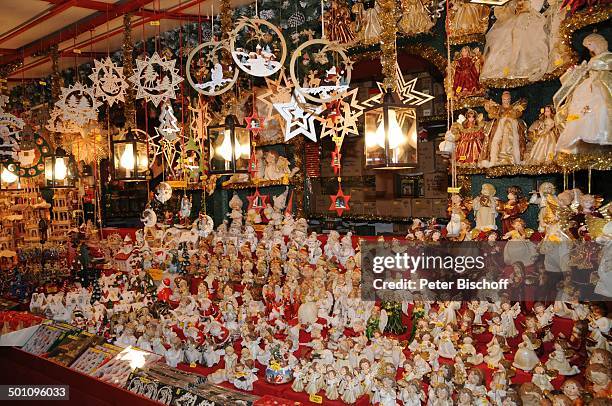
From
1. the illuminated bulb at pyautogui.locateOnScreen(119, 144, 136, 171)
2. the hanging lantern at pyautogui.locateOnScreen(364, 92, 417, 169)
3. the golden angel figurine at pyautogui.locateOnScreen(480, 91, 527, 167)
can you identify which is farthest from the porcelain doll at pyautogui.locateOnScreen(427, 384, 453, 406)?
the illuminated bulb at pyautogui.locateOnScreen(119, 144, 136, 171)

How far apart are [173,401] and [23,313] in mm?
3358

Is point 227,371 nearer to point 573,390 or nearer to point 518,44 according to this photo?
point 573,390

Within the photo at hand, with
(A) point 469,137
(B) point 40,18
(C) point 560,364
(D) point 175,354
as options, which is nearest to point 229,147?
(D) point 175,354

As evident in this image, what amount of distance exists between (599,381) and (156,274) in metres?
5.18

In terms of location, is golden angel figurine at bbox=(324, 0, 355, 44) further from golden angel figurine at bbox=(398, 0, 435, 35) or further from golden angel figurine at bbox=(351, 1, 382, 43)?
golden angel figurine at bbox=(398, 0, 435, 35)

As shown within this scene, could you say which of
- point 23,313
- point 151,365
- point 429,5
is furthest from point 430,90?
point 23,313

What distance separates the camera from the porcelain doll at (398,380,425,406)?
11.5 ft

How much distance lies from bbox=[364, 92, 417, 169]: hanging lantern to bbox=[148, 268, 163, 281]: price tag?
3.99 meters

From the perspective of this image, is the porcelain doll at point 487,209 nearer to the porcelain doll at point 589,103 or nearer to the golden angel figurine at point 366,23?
the porcelain doll at point 589,103

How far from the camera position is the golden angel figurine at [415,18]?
5.81 metres

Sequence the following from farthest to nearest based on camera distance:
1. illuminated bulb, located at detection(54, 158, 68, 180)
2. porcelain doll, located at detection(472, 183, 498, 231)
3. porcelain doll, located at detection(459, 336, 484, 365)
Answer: illuminated bulb, located at detection(54, 158, 68, 180)
porcelain doll, located at detection(472, 183, 498, 231)
porcelain doll, located at detection(459, 336, 484, 365)

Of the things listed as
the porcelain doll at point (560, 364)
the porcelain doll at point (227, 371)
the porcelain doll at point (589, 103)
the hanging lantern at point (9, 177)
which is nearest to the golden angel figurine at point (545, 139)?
the porcelain doll at point (589, 103)

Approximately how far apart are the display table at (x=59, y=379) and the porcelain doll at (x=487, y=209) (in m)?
3.25

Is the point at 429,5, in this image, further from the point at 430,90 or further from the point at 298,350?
the point at 298,350
